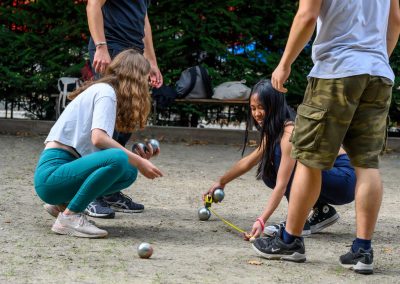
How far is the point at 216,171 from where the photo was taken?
349 inches

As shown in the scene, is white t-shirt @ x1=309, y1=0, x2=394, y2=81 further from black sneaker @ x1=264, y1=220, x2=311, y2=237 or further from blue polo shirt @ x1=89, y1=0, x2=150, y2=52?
blue polo shirt @ x1=89, y1=0, x2=150, y2=52

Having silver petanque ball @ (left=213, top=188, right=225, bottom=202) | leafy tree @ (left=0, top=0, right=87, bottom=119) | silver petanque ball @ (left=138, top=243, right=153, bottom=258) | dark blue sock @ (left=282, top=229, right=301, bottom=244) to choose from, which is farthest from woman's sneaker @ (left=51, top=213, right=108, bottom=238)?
leafy tree @ (left=0, top=0, right=87, bottom=119)

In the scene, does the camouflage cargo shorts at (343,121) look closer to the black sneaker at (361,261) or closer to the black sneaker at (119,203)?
the black sneaker at (361,261)

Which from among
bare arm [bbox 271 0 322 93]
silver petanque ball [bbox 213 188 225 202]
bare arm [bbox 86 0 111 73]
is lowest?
silver petanque ball [bbox 213 188 225 202]

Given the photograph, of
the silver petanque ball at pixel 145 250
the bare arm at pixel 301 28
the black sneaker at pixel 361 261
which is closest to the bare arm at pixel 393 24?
the bare arm at pixel 301 28

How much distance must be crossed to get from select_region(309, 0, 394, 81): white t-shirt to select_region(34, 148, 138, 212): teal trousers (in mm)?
1317

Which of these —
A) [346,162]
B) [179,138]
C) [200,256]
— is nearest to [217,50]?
[179,138]

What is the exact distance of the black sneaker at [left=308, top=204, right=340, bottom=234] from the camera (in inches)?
224

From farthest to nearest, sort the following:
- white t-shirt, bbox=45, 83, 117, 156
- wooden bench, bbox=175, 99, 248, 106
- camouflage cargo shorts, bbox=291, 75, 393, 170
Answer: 1. wooden bench, bbox=175, 99, 248, 106
2. white t-shirt, bbox=45, 83, 117, 156
3. camouflage cargo shorts, bbox=291, 75, 393, 170

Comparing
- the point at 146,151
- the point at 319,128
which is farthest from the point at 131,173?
the point at 319,128

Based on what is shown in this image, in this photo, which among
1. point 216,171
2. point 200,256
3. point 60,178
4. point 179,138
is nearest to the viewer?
point 200,256

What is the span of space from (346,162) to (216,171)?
130 inches

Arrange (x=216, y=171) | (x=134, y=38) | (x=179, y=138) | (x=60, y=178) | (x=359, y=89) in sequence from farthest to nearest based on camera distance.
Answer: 1. (x=179, y=138)
2. (x=216, y=171)
3. (x=134, y=38)
4. (x=60, y=178)
5. (x=359, y=89)

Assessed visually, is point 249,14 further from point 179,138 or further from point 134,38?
point 134,38
